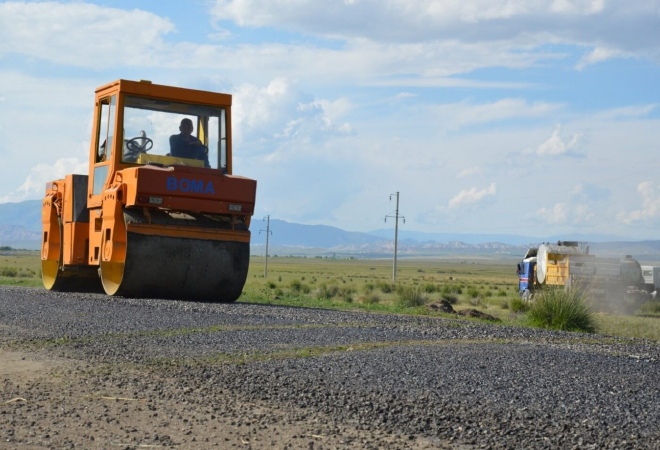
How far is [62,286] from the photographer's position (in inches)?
818

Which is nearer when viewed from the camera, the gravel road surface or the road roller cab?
the gravel road surface

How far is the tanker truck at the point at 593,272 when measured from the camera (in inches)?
1368

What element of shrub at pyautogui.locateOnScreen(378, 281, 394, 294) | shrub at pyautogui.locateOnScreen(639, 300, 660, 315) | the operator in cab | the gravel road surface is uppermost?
the operator in cab

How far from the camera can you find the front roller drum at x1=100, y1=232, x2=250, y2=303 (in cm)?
1659

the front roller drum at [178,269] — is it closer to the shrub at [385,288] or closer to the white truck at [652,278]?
the white truck at [652,278]

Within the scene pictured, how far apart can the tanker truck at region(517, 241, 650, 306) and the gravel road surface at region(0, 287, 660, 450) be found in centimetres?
2228

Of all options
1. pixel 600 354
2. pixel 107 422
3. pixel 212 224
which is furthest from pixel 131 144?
pixel 107 422

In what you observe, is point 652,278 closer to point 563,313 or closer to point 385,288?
point 385,288

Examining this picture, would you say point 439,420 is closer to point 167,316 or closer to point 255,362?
point 255,362

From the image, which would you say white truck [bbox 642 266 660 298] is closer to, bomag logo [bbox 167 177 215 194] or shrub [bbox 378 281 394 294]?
shrub [bbox 378 281 394 294]

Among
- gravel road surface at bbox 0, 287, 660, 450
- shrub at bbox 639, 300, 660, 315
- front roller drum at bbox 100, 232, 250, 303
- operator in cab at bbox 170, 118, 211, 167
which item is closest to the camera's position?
gravel road surface at bbox 0, 287, 660, 450

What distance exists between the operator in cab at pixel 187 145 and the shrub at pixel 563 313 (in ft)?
24.7

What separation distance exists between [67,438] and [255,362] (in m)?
3.02

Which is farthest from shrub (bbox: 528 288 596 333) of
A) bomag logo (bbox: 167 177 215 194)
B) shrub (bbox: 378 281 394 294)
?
shrub (bbox: 378 281 394 294)
